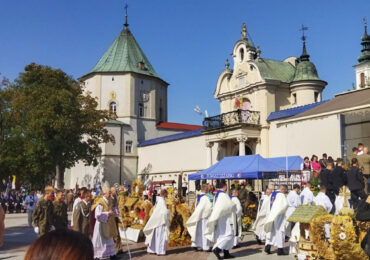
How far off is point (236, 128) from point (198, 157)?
6260 millimetres

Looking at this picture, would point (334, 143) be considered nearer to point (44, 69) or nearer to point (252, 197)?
point (252, 197)

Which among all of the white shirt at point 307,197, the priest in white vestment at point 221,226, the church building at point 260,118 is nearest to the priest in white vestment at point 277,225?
→ the priest in white vestment at point 221,226

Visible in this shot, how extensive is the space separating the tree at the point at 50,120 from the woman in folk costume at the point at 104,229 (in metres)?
20.8

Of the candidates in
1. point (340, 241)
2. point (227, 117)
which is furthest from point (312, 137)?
point (340, 241)

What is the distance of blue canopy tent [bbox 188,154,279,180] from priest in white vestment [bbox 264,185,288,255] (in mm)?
6574

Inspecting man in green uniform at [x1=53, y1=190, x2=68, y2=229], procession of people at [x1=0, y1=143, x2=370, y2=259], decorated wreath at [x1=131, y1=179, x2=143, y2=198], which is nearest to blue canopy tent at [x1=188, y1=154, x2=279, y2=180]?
decorated wreath at [x1=131, y1=179, x2=143, y2=198]

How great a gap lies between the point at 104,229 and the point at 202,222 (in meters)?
3.23

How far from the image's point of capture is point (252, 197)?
1850cm

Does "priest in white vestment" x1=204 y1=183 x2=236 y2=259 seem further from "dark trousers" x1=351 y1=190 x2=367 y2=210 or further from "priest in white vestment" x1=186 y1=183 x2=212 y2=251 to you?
"dark trousers" x1=351 y1=190 x2=367 y2=210

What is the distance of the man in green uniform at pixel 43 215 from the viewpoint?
10.8 m

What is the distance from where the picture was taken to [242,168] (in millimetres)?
20250

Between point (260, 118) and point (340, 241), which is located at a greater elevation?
point (260, 118)

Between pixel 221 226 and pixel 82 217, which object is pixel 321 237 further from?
pixel 82 217

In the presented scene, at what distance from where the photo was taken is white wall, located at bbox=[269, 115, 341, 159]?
25.5 meters
